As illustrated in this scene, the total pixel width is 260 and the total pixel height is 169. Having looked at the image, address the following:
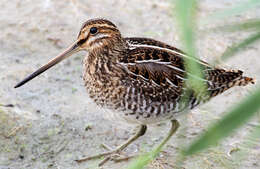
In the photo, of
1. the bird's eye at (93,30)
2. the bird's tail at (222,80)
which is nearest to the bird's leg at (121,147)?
the bird's tail at (222,80)

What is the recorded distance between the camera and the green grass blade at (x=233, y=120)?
121cm

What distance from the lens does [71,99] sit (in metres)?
4.59

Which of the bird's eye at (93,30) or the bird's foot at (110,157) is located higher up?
the bird's eye at (93,30)

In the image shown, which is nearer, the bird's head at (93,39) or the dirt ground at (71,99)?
the bird's head at (93,39)

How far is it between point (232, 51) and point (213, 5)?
4766 mm

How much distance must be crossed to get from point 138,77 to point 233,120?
2.32m

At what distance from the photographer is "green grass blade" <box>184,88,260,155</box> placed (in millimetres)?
1205

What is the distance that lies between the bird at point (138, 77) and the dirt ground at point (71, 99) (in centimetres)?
28

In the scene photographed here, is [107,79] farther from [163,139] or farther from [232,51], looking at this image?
[232,51]

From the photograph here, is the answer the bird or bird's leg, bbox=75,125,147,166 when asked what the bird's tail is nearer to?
the bird

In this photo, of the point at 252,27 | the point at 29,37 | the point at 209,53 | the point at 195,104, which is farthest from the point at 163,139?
the point at 252,27

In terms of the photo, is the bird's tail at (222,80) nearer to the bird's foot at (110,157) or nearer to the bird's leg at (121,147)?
the bird's leg at (121,147)

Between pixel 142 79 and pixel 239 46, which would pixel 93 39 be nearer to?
pixel 142 79

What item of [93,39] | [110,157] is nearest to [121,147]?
[110,157]
